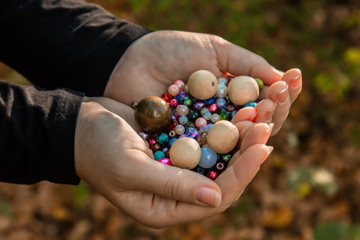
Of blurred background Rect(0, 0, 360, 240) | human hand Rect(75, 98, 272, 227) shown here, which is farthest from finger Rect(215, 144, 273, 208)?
blurred background Rect(0, 0, 360, 240)

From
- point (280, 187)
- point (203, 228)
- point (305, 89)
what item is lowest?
point (203, 228)

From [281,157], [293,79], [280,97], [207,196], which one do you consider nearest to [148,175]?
[207,196]

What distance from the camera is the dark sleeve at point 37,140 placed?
169 cm

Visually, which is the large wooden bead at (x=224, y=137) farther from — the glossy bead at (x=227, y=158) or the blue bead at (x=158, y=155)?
the blue bead at (x=158, y=155)

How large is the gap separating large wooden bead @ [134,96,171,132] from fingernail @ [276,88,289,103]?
0.47 meters

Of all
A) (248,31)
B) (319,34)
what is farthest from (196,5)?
(319,34)

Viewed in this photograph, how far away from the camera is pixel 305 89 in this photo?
364 cm

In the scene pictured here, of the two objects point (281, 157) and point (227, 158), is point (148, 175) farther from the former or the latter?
point (281, 157)

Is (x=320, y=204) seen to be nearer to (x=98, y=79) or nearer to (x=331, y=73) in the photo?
(x=331, y=73)

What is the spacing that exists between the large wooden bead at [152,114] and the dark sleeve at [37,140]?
0.96 ft

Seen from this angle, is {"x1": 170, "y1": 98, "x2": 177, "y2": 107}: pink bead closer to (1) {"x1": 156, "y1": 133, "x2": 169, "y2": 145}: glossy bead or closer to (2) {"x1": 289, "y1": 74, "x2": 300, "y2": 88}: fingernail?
(1) {"x1": 156, "y1": 133, "x2": 169, "y2": 145}: glossy bead

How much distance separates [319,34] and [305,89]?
431mm

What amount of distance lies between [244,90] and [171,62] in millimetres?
376

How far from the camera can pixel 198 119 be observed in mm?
2096
